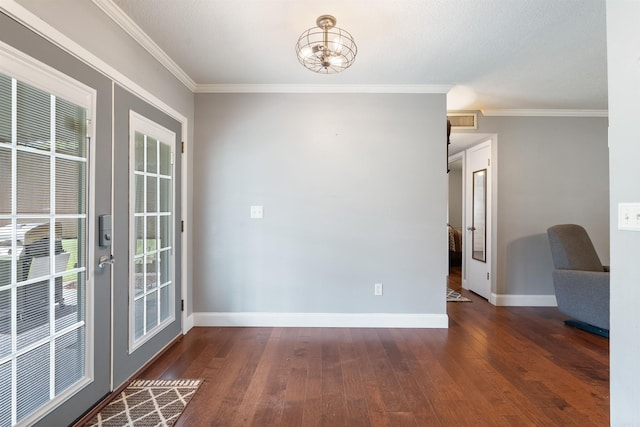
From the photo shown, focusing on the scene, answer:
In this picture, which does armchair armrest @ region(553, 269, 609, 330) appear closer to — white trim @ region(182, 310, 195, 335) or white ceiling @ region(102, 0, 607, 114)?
white ceiling @ region(102, 0, 607, 114)

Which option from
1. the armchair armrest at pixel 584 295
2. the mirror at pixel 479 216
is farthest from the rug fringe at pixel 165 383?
the mirror at pixel 479 216

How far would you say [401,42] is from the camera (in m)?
2.16

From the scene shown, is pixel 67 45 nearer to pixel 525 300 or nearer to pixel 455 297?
pixel 455 297

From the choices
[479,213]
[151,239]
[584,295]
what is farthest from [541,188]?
[151,239]

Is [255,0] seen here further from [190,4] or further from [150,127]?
[150,127]

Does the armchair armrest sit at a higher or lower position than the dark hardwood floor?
higher

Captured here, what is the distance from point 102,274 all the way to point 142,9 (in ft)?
5.45

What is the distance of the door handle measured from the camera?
173 cm

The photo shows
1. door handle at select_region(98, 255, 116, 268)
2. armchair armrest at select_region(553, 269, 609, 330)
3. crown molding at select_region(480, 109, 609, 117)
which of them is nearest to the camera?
door handle at select_region(98, 255, 116, 268)

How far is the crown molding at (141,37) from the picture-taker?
5.79 ft

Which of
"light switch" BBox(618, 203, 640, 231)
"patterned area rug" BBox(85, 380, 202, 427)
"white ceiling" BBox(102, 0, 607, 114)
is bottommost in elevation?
"patterned area rug" BBox(85, 380, 202, 427)

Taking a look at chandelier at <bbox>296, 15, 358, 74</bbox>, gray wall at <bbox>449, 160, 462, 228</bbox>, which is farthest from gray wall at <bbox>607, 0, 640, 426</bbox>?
gray wall at <bbox>449, 160, 462, 228</bbox>

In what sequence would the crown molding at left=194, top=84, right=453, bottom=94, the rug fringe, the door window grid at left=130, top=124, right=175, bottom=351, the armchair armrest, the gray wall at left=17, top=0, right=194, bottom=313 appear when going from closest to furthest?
the gray wall at left=17, top=0, right=194, bottom=313 < the rug fringe < the door window grid at left=130, top=124, right=175, bottom=351 < the armchair armrest < the crown molding at left=194, top=84, right=453, bottom=94

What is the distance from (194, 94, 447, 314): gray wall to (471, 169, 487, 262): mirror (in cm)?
132
